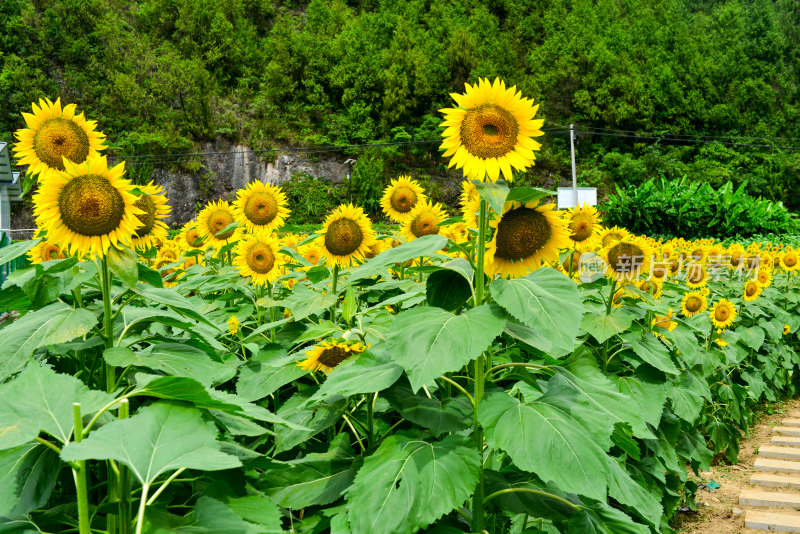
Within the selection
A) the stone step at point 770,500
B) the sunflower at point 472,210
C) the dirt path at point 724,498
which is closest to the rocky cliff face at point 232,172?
the dirt path at point 724,498

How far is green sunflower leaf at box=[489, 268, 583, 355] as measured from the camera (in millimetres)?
1320

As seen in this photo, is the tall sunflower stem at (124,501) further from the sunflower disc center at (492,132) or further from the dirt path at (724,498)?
the dirt path at (724,498)

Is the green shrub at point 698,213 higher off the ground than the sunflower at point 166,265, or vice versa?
the green shrub at point 698,213

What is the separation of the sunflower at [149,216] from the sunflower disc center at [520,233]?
952 mm

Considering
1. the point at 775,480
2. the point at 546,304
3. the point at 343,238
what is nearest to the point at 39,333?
the point at 546,304

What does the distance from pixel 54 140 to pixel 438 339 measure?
130 centimetres

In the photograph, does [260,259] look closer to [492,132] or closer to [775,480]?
[492,132]

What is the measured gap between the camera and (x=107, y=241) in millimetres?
1549

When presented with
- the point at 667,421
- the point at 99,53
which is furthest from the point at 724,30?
the point at 667,421

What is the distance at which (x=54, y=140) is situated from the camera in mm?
1855

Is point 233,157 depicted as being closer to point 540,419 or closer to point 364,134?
point 364,134

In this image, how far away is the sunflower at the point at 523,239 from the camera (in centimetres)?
168

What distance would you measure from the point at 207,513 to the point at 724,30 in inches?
2278

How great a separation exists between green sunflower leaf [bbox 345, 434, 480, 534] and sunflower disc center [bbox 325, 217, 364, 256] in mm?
1568
